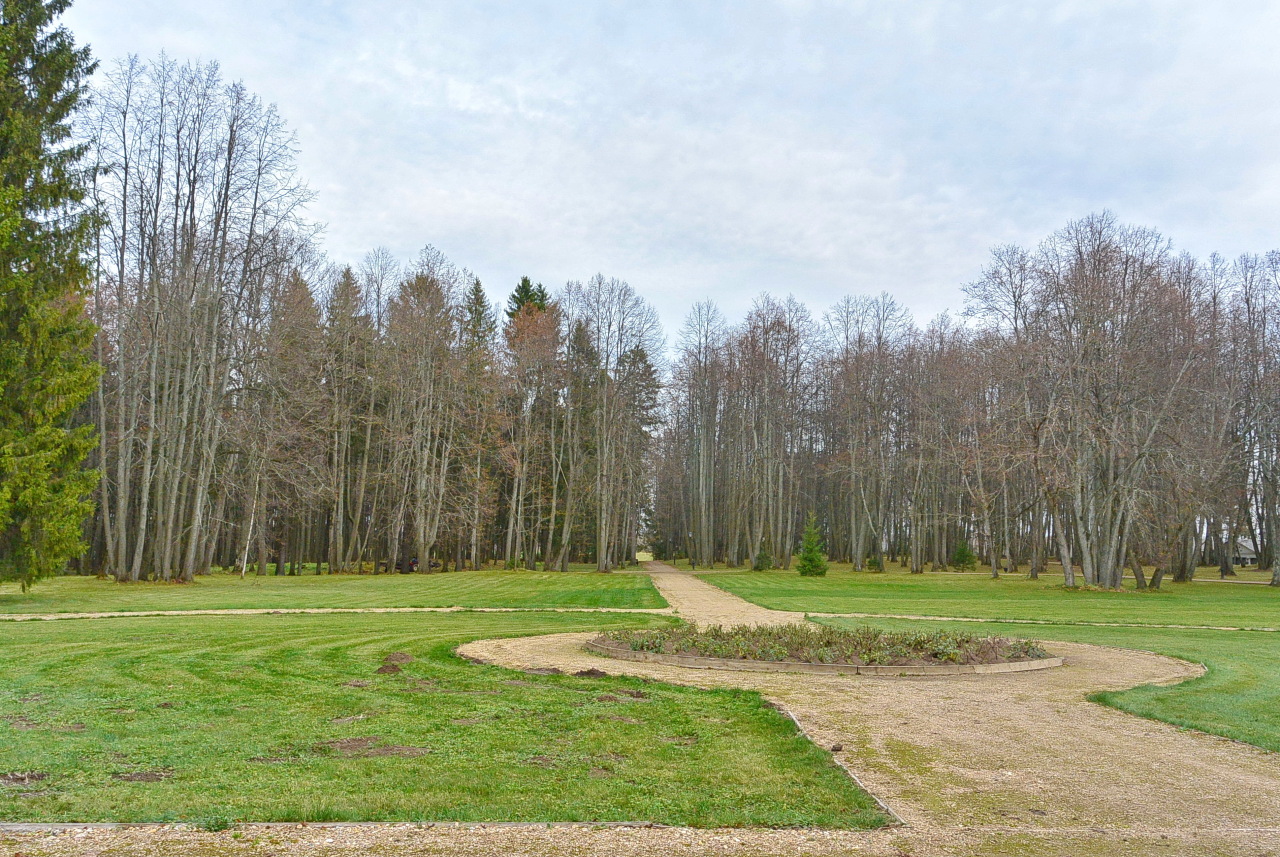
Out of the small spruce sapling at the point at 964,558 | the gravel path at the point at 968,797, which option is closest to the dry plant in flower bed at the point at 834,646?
the gravel path at the point at 968,797

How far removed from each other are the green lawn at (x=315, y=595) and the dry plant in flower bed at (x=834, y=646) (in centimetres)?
905

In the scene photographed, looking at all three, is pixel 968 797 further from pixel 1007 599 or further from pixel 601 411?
pixel 601 411

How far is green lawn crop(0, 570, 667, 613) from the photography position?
65.0ft

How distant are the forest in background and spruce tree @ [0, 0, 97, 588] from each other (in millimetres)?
5876

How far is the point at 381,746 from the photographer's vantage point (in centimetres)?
→ 650

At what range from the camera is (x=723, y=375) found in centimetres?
5019

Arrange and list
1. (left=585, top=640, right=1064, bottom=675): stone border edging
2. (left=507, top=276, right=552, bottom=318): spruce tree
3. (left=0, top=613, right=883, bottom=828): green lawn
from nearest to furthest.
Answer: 1. (left=0, top=613, right=883, bottom=828): green lawn
2. (left=585, top=640, right=1064, bottom=675): stone border edging
3. (left=507, top=276, right=552, bottom=318): spruce tree

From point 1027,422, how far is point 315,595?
26421 mm

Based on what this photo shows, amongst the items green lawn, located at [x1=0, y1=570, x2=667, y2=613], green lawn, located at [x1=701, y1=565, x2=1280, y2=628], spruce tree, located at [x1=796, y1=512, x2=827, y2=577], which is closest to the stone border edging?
green lawn, located at [x1=701, y1=565, x2=1280, y2=628]

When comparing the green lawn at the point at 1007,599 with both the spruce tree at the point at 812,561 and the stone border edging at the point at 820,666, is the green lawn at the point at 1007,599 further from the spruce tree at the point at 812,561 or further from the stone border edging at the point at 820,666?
the stone border edging at the point at 820,666

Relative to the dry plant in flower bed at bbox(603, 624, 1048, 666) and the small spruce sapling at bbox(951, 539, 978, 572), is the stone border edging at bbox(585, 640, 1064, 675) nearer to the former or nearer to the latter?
the dry plant in flower bed at bbox(603, 624, 1048, 666)

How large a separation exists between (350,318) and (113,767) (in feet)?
119

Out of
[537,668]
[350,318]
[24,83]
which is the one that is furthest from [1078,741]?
[350,318]

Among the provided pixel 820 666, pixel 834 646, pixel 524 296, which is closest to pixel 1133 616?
pixel 834 646
